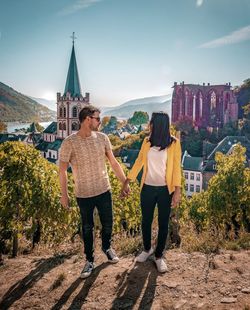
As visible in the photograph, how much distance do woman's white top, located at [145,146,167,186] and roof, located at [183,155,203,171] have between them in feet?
147

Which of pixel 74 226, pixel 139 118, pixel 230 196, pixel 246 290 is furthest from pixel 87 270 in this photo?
pixel 139 118

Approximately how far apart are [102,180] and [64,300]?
1.83 metres

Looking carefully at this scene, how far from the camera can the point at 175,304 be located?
14.3 feet

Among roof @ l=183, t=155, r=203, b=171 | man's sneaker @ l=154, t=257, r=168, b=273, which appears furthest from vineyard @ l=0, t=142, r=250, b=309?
roof @ l=183, t=155, r=203, b=171

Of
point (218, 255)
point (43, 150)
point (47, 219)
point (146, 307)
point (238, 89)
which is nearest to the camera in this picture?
point (146, 307)

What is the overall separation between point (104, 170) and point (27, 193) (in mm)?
5382

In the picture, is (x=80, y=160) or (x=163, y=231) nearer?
(x=80, y=160)

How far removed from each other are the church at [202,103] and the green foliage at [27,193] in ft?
189

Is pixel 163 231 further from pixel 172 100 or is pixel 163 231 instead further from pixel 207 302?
pixel 172 100

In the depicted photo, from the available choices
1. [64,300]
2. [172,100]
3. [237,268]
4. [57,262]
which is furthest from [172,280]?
[172,100]

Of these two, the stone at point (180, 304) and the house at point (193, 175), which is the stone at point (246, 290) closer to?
the stone at point (180, 304)

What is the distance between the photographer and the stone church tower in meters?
74.6

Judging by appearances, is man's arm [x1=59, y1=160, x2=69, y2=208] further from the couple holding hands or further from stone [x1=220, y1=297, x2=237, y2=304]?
stone [x1=220, y1=297, x2=237, y2=304]

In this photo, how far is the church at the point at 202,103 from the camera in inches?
2650
